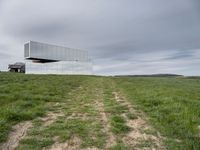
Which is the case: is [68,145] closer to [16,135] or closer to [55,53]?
[16,135]

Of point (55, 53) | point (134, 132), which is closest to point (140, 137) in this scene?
point (134, 132)

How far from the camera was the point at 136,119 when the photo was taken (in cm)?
668

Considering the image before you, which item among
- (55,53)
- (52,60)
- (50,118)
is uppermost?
(55,53)

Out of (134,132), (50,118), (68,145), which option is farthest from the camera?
(50,118)

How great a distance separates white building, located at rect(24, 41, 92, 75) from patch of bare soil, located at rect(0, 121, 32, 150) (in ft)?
163

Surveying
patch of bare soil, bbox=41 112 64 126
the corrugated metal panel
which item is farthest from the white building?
patch of bare soil, bbox=41 112 64 126

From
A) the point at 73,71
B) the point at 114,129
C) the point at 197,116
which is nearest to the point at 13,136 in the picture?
the point at 114,129

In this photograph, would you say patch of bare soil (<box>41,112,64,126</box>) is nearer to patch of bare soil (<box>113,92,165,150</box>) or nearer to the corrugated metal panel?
patch of bare soil (<box>113,92,165,150</box>)

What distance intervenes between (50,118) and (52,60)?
53.6 metres

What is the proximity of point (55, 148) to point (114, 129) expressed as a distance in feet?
5.67

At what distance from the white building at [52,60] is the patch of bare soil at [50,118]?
48433 mm

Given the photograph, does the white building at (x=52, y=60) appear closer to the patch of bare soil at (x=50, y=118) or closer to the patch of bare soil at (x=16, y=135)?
the patch of bare soil at (x=50, y=118)

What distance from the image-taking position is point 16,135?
4.98 m

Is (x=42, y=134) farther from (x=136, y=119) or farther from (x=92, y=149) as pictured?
(x=136, y=119)
